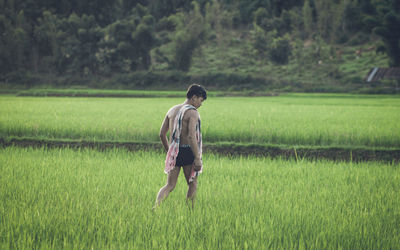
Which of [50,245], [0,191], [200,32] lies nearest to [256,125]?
[0,191]

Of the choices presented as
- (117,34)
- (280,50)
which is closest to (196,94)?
(117,34)

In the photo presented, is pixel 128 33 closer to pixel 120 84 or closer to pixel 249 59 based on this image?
pixel 120 84

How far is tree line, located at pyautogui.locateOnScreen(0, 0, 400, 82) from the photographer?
94.9 feet

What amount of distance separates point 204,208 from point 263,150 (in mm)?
3020

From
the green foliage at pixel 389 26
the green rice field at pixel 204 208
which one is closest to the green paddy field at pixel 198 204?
the green rice field at pixel 204 208

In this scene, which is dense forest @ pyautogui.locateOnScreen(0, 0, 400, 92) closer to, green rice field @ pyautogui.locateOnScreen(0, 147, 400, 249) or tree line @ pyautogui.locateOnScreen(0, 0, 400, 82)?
tree line @ pyautogui.locateOnScreen(0, 0, 400, 82)

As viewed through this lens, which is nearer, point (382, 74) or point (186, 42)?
point (382, 74)

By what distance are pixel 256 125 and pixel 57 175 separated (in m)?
4.29

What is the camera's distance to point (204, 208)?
277cm

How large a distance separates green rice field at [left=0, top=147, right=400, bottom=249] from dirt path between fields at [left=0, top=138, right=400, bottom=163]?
0.90 meters

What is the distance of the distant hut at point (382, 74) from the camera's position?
23844mm

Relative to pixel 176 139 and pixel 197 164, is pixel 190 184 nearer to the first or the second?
pixel 197 164

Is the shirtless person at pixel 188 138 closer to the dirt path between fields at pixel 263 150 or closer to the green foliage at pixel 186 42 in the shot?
the dirt path between fields at pixel 263 150

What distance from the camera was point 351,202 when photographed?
9.95 feet
